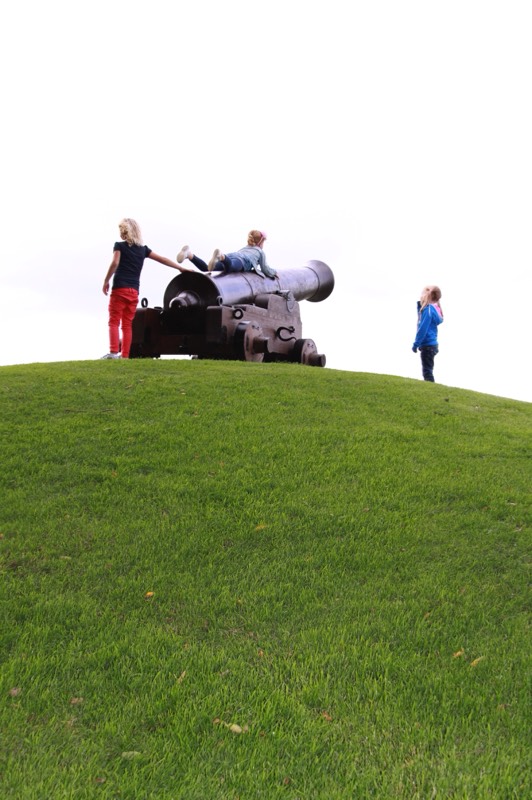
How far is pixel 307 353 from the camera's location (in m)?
13.9

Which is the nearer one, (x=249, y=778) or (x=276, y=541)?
(x=249, y=778)

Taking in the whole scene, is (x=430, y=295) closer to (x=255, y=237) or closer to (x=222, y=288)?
(x=255, y=237)

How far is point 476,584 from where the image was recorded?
449 centimetres

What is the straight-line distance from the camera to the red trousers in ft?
35.8

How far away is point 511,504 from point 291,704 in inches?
138

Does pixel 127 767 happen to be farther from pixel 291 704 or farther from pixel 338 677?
pixel 338 677

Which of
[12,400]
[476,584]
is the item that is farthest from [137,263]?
[476,584]

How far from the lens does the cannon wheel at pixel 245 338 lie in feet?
39.5

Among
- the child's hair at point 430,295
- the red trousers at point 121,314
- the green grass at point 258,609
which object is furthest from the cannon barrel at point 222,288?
the green grass at point 258,609

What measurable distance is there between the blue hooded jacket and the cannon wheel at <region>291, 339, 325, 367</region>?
2.26 meters

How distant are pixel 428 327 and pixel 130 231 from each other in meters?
5.72

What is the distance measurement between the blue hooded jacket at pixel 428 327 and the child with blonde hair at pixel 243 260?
333 cm

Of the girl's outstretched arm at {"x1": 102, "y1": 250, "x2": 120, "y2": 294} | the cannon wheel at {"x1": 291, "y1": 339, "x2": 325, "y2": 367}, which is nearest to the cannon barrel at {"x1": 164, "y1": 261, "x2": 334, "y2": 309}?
the cannon wheel at {"x1": 291, "y1": 339, "x2": 325, "y2": 367}

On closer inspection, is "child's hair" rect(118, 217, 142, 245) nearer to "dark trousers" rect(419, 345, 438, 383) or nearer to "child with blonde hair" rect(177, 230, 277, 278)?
"child with blonde hair" rect(177, 230, 277, 278)
